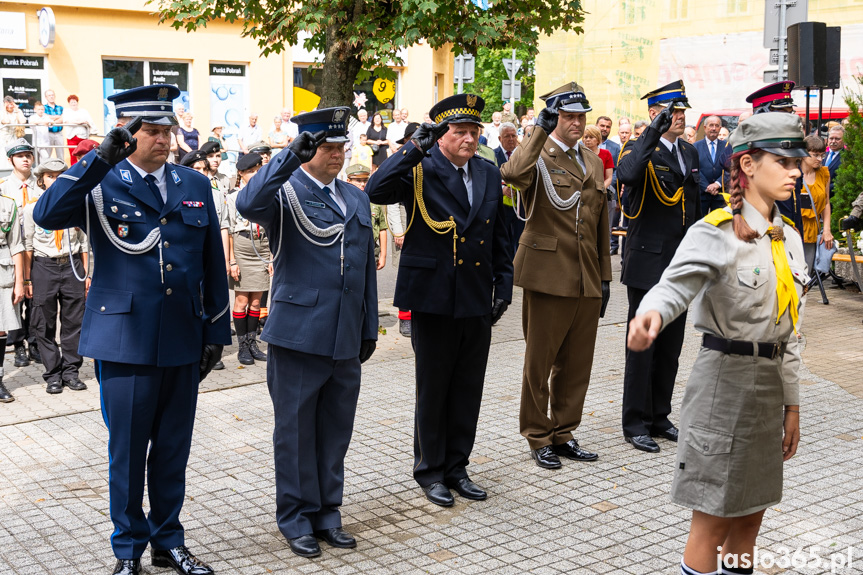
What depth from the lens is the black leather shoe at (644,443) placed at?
6.97 meters

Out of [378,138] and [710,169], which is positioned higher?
[378,138]

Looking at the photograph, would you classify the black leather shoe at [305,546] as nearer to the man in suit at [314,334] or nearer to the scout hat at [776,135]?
the man in suit at [314,334]

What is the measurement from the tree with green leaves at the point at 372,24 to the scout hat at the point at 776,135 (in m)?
6.50

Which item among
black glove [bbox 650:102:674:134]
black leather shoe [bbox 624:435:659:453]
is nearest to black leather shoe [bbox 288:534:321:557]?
black leather shoe [bbox 624:435:659:453]

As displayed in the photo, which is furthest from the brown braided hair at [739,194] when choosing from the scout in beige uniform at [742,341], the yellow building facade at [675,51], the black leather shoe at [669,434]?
the yellow building facade at [675,51]

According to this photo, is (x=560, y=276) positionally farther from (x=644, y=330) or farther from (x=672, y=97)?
(x=644, y=330)

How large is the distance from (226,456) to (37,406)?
2266 millimetres

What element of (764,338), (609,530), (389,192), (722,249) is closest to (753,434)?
(764,338)

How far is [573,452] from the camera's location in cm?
676

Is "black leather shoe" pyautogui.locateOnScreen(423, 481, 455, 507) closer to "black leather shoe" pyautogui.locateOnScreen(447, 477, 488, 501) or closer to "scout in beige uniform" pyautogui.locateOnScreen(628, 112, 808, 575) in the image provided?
"black leather shoe" pyautogui.locateOnScreen(447, 477, 488, 501)

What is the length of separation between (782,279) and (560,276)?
2.66 m

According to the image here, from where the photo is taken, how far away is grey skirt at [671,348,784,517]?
385 centimetres

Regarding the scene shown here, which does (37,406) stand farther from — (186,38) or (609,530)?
(186,38)

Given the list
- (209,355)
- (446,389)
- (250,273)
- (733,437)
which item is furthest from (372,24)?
(733,437)
